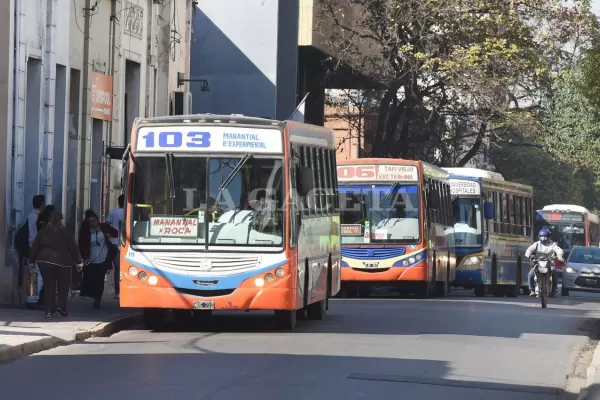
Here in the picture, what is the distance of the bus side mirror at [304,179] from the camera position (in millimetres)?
→ 18375

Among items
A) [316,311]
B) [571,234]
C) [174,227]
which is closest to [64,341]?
[174,227]

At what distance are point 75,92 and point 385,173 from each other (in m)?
6.69

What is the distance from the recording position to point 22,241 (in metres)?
20.6

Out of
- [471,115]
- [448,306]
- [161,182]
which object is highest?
[471,115]

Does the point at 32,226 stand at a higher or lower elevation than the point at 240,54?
lower

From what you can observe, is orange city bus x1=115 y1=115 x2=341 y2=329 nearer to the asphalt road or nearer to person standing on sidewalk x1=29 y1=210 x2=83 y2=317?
the asphalt road

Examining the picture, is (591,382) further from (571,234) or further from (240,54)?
(571,234)

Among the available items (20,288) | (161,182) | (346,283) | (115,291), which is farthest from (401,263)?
(161,182)

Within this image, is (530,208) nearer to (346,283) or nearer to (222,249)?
(346,283)

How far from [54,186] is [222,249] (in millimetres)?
8534

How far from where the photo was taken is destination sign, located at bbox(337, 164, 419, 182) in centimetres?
2898

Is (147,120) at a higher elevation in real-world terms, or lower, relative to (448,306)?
higher

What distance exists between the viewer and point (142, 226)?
17.9m

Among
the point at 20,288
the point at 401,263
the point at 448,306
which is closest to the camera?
the point at 20,288
